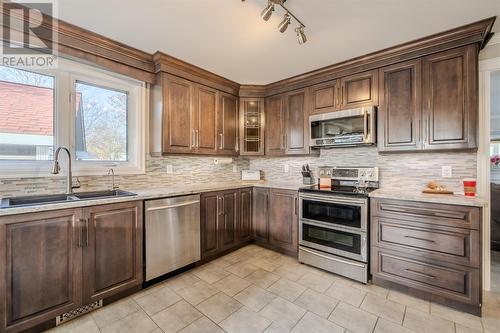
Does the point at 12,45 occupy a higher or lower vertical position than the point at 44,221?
higher

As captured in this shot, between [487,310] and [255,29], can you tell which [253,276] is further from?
[255,29]

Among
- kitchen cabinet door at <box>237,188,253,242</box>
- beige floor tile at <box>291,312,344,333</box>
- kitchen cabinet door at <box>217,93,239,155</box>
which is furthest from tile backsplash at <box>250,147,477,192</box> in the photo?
beige floor tile at <box>291,312,344,333</box>

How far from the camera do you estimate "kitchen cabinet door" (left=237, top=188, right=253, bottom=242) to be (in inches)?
128

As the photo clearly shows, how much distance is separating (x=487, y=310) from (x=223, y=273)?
2.42 meters

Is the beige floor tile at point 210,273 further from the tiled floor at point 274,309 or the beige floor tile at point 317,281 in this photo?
the beige floor tile at point 317,281

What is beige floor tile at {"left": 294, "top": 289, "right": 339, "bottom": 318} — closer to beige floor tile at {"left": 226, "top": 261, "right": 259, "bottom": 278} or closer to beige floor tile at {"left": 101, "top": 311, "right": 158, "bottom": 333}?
beige floor tile at {"left": 226, "top": 261, "right": 259, "bottom": 278}

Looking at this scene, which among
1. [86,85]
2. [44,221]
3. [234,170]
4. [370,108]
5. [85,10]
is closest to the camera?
[44,221]

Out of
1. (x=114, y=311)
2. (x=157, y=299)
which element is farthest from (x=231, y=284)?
(x=114, y=311)

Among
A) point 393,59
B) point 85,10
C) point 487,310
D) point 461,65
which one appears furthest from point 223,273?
point 461,65

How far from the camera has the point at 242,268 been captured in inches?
106

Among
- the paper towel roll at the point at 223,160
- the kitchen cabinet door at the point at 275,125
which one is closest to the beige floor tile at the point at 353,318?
the kitchen cabinet door at the point at 275,125

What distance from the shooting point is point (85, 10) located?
182 cm

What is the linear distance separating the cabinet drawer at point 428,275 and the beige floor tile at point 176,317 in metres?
1.82

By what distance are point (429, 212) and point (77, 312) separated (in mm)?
3132
